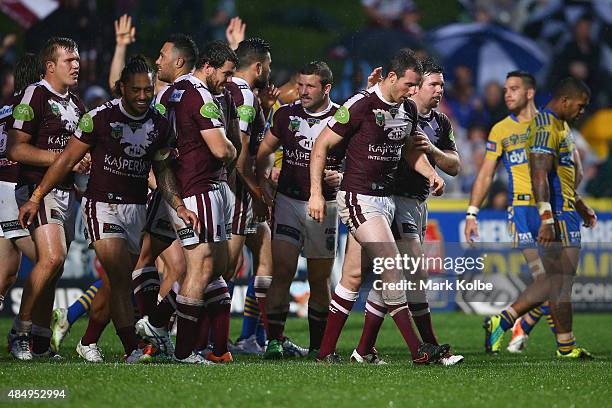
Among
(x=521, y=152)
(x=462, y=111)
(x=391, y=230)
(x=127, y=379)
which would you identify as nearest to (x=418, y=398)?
(x=127, y=379)

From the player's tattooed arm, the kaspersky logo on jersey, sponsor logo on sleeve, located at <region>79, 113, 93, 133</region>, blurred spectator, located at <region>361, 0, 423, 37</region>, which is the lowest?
the player's tattooed arm

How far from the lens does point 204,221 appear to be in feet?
26.9

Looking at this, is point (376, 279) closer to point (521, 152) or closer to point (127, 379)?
point (127, 379)

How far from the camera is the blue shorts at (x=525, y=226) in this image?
10789mm

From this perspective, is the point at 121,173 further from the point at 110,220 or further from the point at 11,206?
the point at 11,206

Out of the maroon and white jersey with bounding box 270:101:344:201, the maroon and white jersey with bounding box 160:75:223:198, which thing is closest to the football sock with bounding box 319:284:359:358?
the maroon and white jersey with bounding box 270:101:344:201

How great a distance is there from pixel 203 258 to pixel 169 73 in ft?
7.39

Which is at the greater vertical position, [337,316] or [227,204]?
[227,204]

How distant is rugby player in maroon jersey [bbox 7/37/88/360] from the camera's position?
350 inches

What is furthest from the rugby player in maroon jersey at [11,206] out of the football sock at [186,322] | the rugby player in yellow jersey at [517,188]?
the rugby player in yellow jersey at [517,188]

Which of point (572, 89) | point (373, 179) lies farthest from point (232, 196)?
point (572, 89)

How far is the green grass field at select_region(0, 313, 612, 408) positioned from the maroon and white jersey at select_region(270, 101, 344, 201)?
158cm

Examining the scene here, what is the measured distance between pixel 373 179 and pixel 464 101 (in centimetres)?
1103

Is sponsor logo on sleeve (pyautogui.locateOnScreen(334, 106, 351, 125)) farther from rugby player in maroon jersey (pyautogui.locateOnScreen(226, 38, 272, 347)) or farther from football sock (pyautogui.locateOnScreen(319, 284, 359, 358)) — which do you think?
football sock (pyautogui.locateOnScreen(319, 284, 359, 358))
